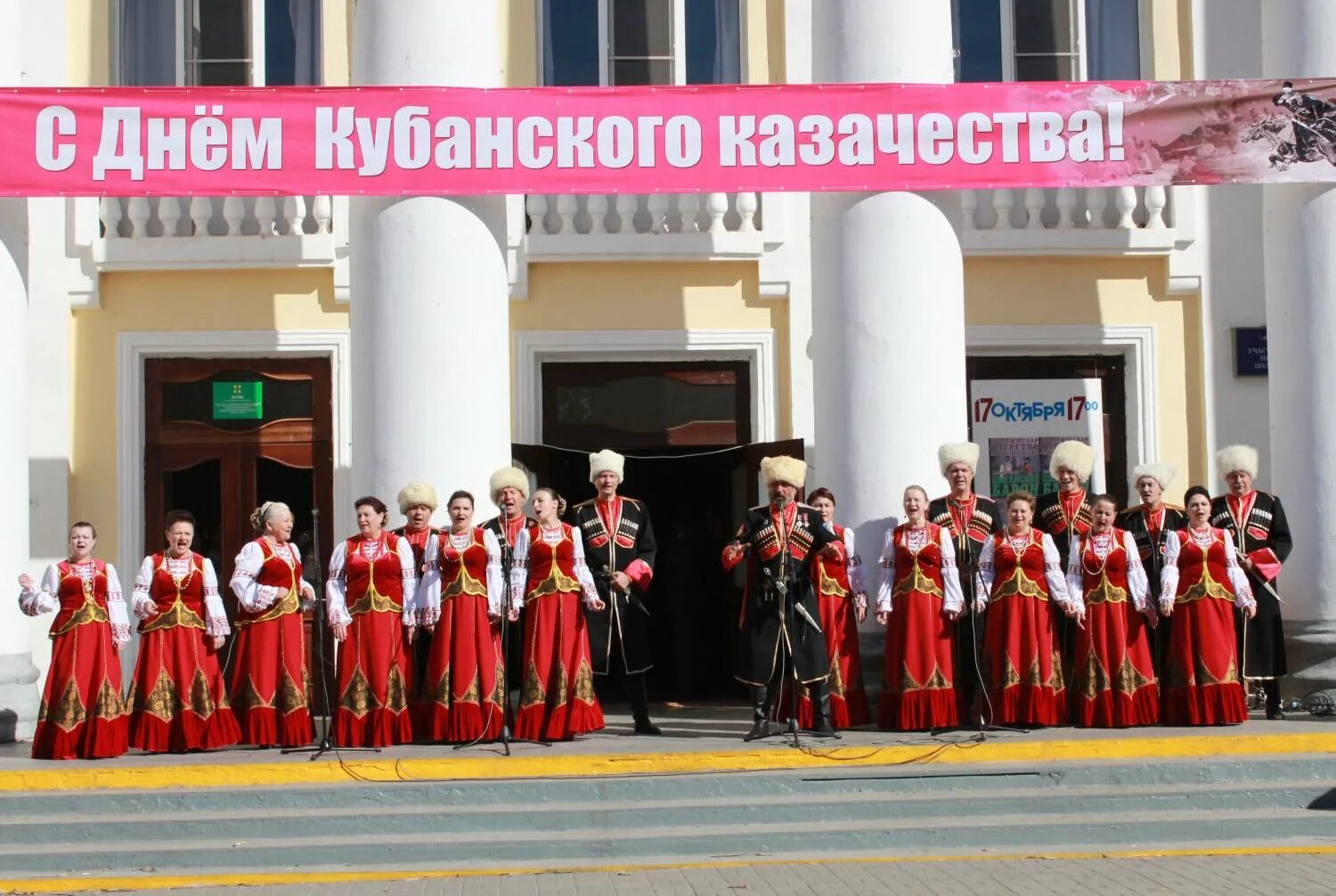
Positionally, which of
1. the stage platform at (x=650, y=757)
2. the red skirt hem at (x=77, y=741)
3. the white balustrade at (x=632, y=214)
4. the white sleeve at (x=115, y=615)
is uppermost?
the white balustrade at (x=632, y=214)

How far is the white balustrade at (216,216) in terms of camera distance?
1432 cm

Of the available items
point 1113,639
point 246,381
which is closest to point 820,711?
point 1113,639

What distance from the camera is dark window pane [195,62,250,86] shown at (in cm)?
1482

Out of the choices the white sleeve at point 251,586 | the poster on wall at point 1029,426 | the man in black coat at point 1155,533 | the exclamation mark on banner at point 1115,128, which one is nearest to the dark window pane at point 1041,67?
the poster on wall at point 1029,426

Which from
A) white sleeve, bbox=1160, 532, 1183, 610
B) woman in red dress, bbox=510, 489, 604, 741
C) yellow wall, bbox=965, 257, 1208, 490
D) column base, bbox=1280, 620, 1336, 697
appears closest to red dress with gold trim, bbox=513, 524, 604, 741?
woman in red dress, bbox=510, 489, 604, 741

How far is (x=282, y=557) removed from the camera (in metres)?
11.1

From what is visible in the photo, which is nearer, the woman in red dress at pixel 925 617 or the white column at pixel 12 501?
the woman in red dress at pixel 925 617

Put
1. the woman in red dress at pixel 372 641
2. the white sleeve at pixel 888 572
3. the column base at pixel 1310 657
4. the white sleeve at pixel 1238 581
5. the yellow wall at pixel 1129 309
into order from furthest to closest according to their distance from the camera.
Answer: the yellow wall at pixel 1129 309, the column base at pixel 1310 657, the white sleeve at pixel 1238 581, the white sleeve at pixel 888 572, the woman in red dress at pixel 372 641

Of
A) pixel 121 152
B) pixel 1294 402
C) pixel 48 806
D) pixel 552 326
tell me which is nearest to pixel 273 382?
pixel 552 326

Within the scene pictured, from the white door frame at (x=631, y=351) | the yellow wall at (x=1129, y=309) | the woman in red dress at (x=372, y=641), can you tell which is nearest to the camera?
the woman in red dress at (x=372, y=641)

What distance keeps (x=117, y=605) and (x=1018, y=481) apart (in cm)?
728

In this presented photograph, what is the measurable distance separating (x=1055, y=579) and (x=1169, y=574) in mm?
727

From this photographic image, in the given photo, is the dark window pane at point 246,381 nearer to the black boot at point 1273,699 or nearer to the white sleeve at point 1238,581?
the white sleeve at point 1238,581

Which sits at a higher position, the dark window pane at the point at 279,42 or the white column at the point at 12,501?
the dark window pane at the point at 279,42
